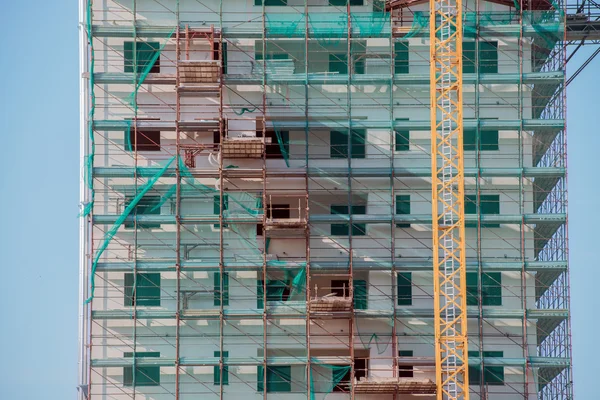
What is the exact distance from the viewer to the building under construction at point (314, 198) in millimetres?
69250

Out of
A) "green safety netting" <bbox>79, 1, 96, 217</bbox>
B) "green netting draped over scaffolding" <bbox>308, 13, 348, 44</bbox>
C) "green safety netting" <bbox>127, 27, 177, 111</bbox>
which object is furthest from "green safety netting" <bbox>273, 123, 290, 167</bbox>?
"green safety netting" <bbox>79, 1, 96, 217</bbox>

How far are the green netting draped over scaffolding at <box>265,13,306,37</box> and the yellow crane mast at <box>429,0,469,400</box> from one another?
7997mm

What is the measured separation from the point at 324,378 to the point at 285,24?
20745 mm

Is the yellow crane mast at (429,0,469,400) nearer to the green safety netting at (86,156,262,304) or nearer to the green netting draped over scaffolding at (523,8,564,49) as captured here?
the green netting draped over scaffolding at (523,8,564,49)

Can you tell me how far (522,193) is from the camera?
71500mm

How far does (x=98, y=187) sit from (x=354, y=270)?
51.3ft

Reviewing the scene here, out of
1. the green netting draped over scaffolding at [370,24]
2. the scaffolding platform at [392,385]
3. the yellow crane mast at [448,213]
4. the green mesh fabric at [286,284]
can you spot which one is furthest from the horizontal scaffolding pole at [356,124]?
the scaffolding platform at [392,385]

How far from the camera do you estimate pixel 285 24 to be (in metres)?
72.3

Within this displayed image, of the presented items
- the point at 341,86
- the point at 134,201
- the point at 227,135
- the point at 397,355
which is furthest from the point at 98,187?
the point at 397,355

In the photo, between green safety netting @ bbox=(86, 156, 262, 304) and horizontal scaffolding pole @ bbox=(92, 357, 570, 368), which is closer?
horizontal scaffolding pole @ bbox=(92, 357, 570, 368)

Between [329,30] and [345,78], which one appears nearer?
[345,78]

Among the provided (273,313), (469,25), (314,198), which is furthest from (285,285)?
(469,25)

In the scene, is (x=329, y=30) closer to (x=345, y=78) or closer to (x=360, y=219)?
(x=345, y=78)

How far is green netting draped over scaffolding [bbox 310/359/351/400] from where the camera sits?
68.6m
